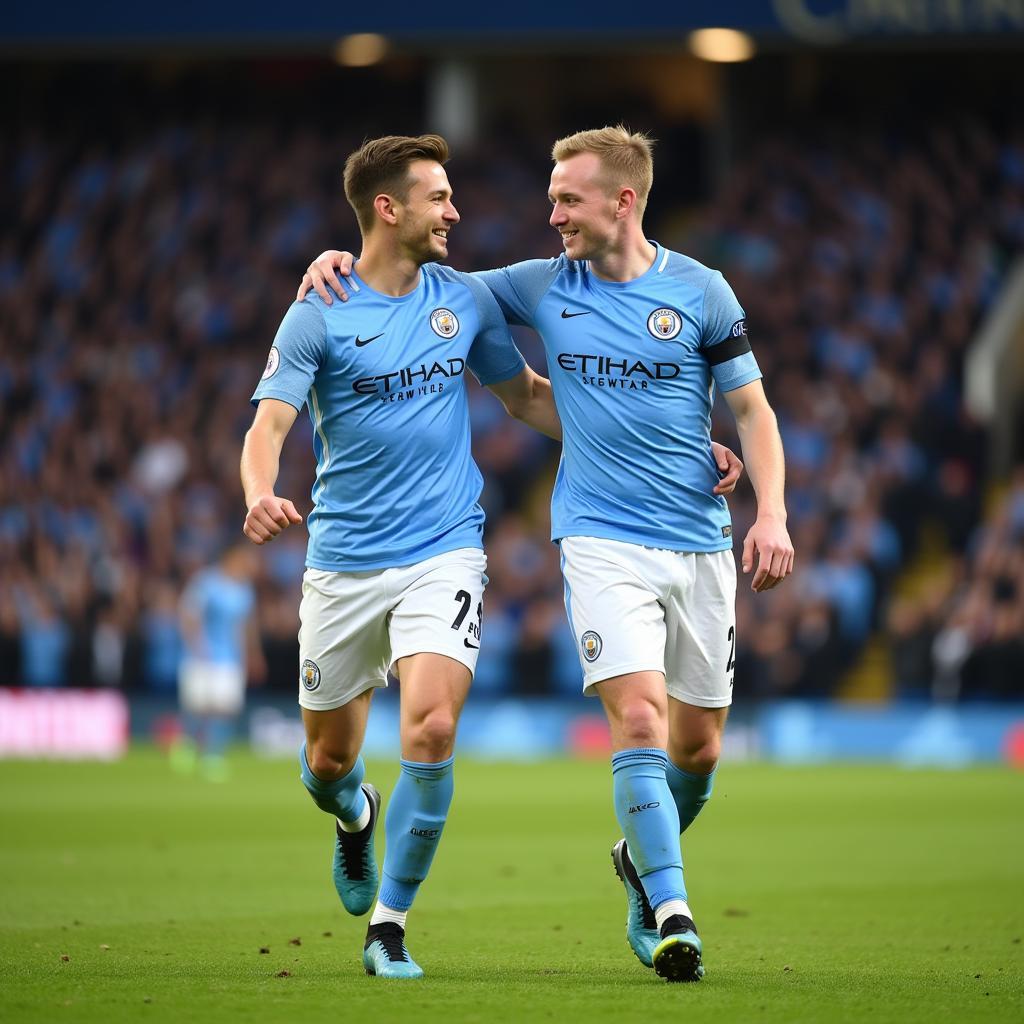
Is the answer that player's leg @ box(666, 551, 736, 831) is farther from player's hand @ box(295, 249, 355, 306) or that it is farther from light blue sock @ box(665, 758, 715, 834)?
player's hand @ box(295, 249, 355, 306)

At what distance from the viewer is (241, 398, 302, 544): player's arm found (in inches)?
230

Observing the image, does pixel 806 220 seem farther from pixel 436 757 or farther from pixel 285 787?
pixel 436 757

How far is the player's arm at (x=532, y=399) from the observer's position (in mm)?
7012

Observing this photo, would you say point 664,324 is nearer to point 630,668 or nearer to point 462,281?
point 462,281

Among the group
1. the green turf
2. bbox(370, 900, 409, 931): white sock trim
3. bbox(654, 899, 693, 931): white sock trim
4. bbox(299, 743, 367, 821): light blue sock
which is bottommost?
the green turf

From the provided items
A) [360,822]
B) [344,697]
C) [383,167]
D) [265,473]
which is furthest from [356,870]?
[383,167]

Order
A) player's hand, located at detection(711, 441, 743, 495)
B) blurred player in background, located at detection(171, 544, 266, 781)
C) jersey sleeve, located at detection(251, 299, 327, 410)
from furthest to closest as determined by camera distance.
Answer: blurred player in background, located at detection(171, 544, 266, 781)
player's hand, located at detection(711, 441, 743, 495)
jersey sleeve, located at detection(251, 299, 327, 410)

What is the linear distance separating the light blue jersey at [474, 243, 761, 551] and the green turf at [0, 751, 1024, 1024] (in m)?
1.46

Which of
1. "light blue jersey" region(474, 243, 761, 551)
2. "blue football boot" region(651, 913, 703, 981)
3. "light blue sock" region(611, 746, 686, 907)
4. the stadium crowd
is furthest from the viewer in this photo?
the stadium crowd

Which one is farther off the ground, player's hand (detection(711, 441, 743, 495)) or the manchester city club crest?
the manchester city club crest

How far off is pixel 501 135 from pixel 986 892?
21409mm

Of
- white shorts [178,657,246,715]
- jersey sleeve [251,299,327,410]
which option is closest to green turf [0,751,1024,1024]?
jersey sleeve [251,299,327,410]

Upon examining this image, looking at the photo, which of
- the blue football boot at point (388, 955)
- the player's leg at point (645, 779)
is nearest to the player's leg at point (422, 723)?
the blue football boot at point (388, 955)

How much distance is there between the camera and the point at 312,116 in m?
31.1
